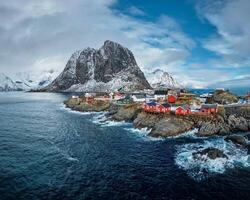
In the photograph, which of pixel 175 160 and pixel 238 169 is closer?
pixel 238 169

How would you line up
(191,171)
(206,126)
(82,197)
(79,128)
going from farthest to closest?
(79,128)
(206,126)
(191,171)
(82,197)

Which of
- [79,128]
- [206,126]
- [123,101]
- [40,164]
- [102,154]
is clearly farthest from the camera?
[123,101]

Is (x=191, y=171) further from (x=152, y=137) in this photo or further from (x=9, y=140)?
(x=9, y=140)

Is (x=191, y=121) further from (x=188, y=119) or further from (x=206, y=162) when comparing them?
(x=206, y=162)

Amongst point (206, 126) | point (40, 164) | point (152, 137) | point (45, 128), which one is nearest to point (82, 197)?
point (40, 164)

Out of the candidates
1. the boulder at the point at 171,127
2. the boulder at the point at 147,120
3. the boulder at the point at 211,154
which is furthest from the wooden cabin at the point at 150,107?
the boulder at the point at 211,154
